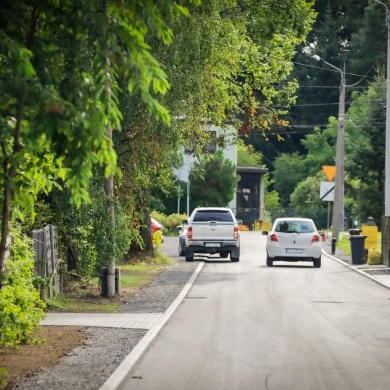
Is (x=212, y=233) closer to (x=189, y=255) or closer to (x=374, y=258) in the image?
(x=189, y=255)

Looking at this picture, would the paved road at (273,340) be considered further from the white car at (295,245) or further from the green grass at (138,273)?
the white car at (295,245)

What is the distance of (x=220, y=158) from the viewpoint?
7744 centimetres

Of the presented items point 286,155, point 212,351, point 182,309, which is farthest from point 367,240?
point 286,155

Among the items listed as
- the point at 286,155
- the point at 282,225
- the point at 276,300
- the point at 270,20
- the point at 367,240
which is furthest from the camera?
the point at 286,155

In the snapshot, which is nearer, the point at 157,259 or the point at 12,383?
the point at 12,383

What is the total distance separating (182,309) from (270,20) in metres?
11.0

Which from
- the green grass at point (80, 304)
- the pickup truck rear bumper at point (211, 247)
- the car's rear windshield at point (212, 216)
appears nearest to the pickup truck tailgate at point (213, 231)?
the pickup truck rear bumper at point (211, 247)

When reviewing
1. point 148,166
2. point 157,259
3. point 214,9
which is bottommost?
point 157,259

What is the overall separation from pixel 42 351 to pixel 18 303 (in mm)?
664

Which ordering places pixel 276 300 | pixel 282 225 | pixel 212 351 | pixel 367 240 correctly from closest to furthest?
pixel 212 351
pixel 276 300
pixel 282 225
pixel 367 240

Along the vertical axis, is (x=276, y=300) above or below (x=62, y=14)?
below

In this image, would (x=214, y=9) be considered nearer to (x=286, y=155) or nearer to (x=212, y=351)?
(x=212, y=351)

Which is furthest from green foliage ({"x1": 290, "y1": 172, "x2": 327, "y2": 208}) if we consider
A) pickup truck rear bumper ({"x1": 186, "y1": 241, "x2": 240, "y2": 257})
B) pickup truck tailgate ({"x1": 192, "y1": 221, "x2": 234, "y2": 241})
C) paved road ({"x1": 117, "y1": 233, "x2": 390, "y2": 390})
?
paved road ({"x1": 117, "y1": 233, "x2": 390, "y2": 390})

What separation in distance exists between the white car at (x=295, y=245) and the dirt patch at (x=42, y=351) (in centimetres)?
2058
